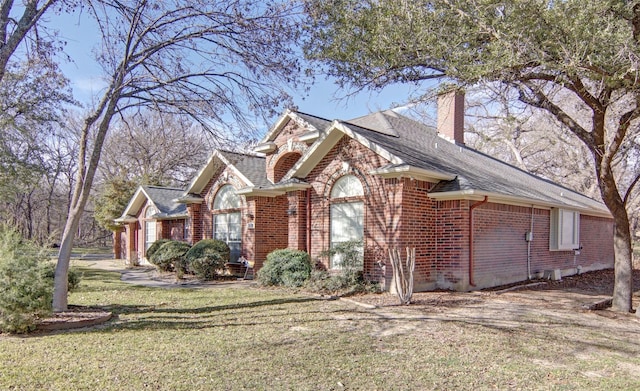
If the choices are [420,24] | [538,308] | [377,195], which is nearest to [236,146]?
[377,195]

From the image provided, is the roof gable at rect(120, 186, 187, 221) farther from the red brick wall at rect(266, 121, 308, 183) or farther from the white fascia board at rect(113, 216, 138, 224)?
the red brick wall at rect(266, 121, 308, 183)

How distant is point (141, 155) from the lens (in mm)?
33750

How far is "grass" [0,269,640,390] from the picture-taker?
15.6 feet

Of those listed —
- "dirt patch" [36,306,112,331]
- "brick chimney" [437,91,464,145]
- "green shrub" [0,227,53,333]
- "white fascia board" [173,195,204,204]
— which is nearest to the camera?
"green shrub" [0,227,53,333]

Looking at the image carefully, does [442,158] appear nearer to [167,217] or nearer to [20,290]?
[20,290]

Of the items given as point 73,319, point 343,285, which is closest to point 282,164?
point 343,285

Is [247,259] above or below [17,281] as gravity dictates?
below

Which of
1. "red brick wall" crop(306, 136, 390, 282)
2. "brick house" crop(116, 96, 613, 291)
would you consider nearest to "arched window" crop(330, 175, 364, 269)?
"brick house" crop(116, 96, 613, 291)

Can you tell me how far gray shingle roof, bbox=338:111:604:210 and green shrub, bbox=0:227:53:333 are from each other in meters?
7.74

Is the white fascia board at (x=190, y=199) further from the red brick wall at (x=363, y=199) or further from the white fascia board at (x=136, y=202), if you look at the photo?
the red brick wall at (x=363, y=199)

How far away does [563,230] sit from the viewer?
48.7 feet

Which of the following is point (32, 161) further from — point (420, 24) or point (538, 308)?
point (538, 308)

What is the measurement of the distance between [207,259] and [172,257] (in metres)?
2.21

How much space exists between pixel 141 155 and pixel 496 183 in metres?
28.1
